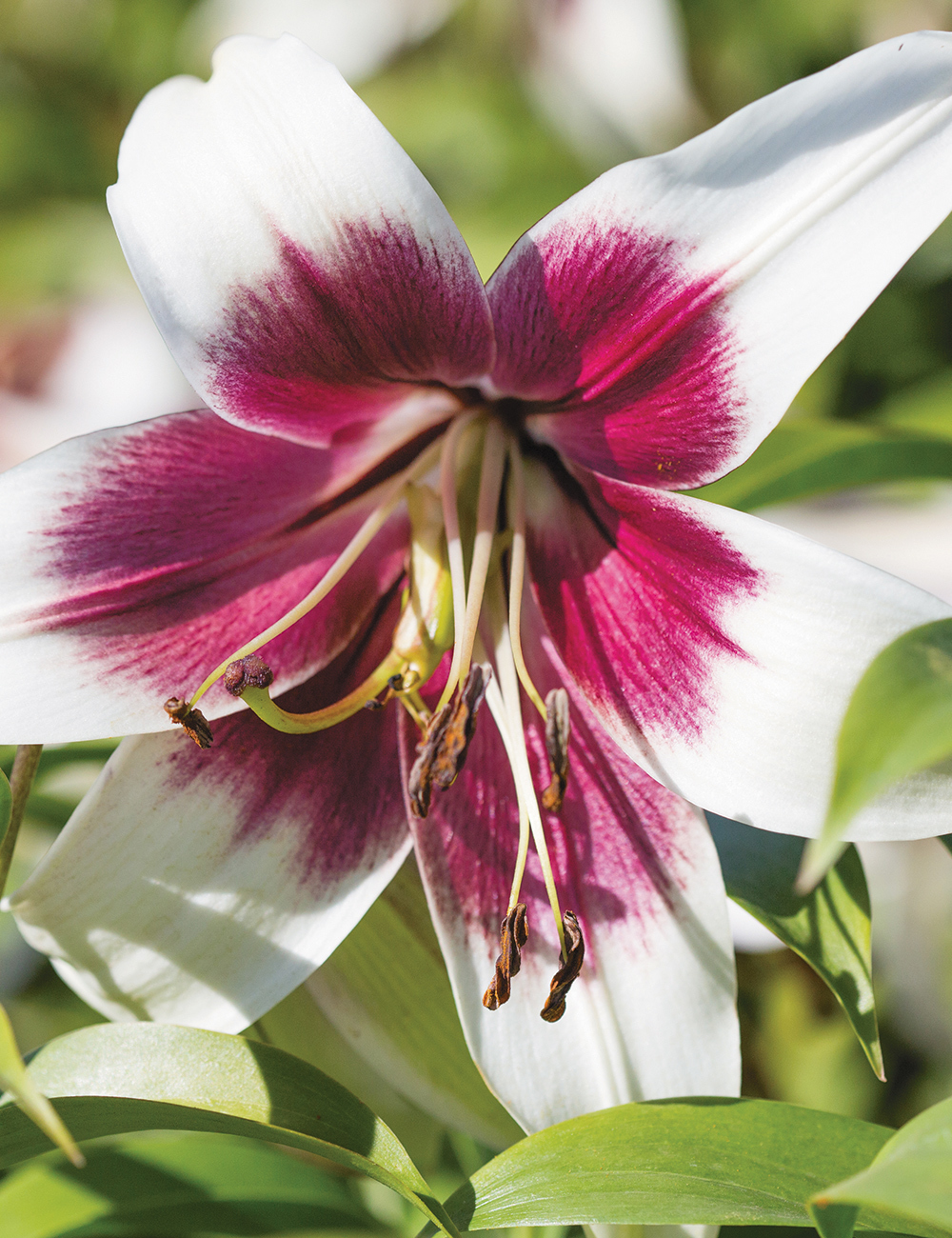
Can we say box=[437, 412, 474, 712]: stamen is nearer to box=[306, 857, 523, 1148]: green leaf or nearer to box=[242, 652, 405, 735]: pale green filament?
box=[242, 652, 405, 735]: pale green filament

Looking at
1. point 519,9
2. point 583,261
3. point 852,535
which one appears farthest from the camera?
point 519,9

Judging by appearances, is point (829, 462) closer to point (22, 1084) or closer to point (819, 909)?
point (819, 909)

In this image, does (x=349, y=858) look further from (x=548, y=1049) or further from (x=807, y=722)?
(x=807, y=722)

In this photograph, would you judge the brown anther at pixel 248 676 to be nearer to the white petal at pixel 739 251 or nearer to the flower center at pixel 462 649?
the flower center at pixel 462 649

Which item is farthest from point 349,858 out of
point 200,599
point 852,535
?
point 852,535

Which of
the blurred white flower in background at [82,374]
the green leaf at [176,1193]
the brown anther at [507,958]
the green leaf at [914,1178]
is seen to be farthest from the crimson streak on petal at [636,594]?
the blurred white flower in background at [82,374]

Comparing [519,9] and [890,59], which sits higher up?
[519,9]
